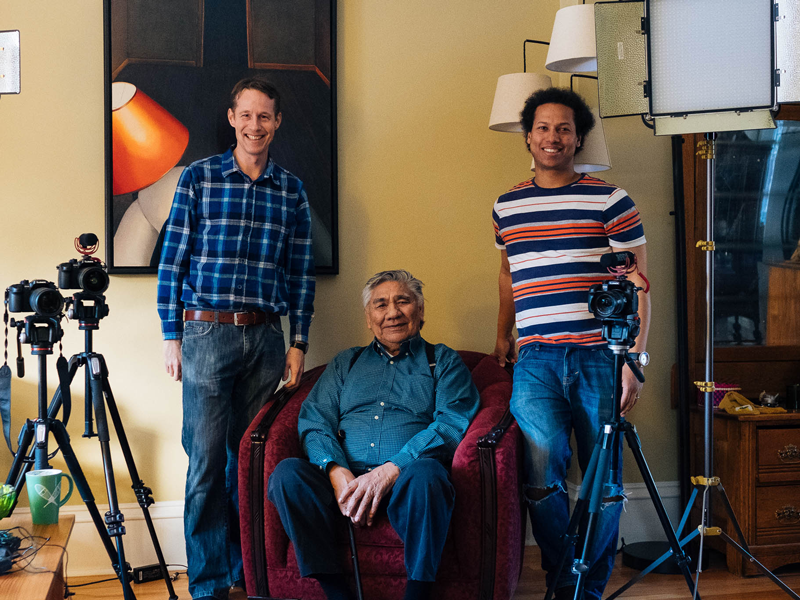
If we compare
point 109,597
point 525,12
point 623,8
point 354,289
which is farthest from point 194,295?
point 525,12

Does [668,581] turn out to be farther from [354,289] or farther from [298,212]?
[298,212]

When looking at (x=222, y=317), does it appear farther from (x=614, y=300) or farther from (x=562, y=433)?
(x=614, y=300)

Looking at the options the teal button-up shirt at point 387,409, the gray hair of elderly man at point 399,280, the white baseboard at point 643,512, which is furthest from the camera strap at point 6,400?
the white baseboard at point 643,512

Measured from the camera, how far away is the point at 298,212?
2.63 metres

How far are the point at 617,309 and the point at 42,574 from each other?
5.04 ft

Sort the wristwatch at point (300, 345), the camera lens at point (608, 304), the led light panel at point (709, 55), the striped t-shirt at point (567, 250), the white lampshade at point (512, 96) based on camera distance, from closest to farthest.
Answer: the camera lens at point (608, 304) < the led light panel at point (709, 55) < the striped t-shirt at point (567, 250) < the wristwatch at point (300, 345) < the white lampshade at point (512, 96)

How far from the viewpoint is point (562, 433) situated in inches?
84.5

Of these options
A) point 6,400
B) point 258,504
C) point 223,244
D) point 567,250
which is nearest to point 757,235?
point 567,250

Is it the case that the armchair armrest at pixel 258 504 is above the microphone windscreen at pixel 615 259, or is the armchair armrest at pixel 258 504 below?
below

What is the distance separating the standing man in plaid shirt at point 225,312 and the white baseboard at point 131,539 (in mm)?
380

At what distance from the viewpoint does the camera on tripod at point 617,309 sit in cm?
187

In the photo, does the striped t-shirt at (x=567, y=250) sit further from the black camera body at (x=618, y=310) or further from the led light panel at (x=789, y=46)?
the led light panel at (x=789, y=46)

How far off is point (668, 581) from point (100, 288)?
2.24m

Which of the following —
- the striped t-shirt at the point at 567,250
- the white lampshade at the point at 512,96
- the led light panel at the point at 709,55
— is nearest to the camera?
the led light panel at the point at 709,55
